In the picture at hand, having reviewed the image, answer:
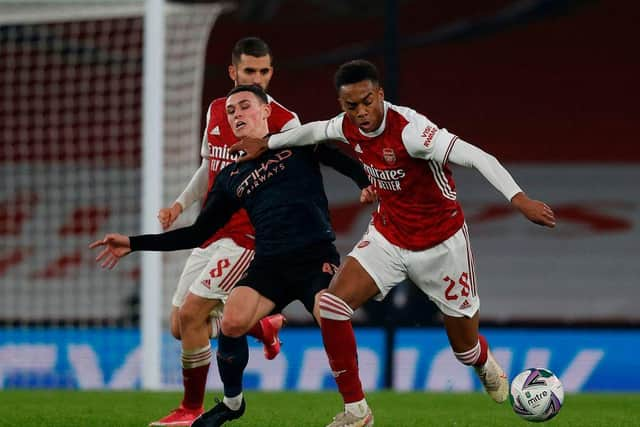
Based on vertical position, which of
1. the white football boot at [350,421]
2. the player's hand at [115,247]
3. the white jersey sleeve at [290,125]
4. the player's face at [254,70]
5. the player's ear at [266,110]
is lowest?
the white football boot at [350,421]

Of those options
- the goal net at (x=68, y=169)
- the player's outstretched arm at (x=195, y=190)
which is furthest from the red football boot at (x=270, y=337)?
the goal net at (x=68, y=169)

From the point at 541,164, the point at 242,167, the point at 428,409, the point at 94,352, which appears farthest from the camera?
the point at 541,164

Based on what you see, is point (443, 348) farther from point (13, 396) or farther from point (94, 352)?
point (13, 396)

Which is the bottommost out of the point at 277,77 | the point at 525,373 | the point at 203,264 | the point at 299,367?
the point at 299,367

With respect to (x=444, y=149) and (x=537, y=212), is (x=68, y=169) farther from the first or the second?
(x=537, y=212)

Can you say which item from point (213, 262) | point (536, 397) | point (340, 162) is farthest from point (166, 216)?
point (536, 397)

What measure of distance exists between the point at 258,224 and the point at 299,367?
18.5ft

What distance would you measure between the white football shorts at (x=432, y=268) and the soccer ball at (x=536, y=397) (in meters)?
0.49

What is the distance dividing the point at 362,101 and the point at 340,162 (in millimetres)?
643

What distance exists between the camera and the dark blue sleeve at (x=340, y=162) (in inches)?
246

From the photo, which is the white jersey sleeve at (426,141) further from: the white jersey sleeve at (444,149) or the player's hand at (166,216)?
the player's hand at (166,216)

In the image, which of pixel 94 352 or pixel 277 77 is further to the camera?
pixel 277 77

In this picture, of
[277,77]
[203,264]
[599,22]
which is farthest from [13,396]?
[599,22]

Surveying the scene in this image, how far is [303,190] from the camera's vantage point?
6.05 meters
